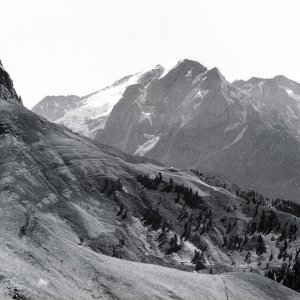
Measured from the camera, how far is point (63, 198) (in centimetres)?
18538

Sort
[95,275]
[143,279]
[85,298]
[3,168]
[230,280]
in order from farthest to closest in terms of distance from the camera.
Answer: [3,168]
[230,280]
[143,279]
[95,275]
[85,298]

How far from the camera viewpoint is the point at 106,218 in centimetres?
18462

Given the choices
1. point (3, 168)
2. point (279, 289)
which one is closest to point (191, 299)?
point (279, 289)

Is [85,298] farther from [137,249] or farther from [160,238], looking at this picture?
[160,238]

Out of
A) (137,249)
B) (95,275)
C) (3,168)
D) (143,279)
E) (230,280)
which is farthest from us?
(3,168)

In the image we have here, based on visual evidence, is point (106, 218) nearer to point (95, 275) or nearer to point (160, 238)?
point (160, 238)

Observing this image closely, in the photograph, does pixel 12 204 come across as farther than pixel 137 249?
No

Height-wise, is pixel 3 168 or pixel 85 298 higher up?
pixel 3 168

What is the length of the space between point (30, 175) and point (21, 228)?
96.3m

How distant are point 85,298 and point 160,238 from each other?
4407 inches

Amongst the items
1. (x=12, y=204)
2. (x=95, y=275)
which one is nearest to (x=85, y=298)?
(x=95, y=275)

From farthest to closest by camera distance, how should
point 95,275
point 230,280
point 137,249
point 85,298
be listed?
point 137,249, point 230,280, point 95,275, point 85,298

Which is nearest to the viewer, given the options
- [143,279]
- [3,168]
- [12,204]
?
[143,279]

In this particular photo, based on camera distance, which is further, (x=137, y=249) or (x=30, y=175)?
(x=30, y=175)
